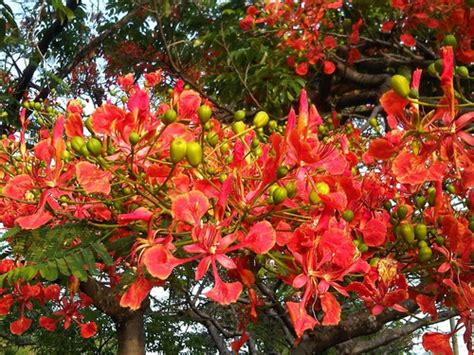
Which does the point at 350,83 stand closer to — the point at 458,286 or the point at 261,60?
the point at 261,60

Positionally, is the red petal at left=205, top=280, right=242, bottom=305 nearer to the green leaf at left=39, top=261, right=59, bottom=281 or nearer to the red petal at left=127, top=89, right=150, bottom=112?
the red petal at left=127, top=89, right=150, bottom=112

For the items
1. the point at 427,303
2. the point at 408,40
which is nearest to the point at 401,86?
the point at 427,303

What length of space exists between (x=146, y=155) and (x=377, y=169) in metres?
0.95

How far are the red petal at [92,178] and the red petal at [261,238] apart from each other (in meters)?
0.27

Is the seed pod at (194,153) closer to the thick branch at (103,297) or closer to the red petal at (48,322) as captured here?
the thick branch at (103,297)

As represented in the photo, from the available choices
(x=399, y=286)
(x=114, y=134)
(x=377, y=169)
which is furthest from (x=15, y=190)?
(x=377, y=169)

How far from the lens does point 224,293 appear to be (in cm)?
102

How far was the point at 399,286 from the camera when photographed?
4.50ft

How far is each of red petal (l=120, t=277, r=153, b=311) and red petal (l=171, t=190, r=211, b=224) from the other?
23 centimetres

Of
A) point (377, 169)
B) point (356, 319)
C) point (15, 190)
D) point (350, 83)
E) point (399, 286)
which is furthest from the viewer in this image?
point (350, 83)

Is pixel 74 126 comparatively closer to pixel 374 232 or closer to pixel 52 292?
pixel 374 232

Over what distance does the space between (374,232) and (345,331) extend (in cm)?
141

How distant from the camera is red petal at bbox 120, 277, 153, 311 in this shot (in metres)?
1.10

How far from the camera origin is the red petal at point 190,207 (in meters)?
0.96
